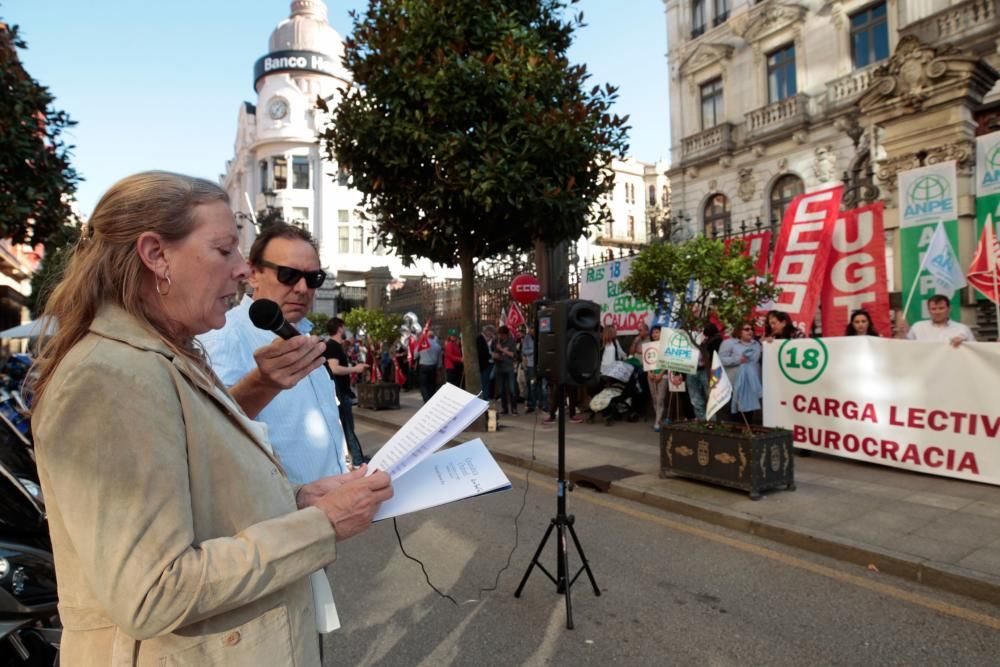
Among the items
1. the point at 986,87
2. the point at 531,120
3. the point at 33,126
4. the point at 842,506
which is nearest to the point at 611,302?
the point at 531,120

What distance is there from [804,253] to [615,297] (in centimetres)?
381

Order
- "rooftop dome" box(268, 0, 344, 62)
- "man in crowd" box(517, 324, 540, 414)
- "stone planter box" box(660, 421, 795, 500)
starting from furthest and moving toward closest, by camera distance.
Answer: "rooftop dome" box(268, 0, 344, 62) → "man in crowd" box(517, 324, 540, 414) → "stone planter box" box(660, 421, 795, 500)

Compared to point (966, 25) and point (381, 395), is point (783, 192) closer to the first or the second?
point (966, 25)

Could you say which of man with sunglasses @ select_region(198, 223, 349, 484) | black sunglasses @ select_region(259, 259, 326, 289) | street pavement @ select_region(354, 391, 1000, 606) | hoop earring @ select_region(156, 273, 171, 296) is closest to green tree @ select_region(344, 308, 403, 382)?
street pavement @ select_region(354, 391, 1000, 606)

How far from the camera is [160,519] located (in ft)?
3.56

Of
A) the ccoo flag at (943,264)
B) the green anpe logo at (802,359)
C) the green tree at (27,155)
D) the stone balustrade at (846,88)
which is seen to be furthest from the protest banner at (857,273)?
the stone balustrade at (846,88)

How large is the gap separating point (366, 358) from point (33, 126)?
12559 millimetres

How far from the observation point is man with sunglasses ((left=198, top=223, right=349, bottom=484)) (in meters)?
2.20

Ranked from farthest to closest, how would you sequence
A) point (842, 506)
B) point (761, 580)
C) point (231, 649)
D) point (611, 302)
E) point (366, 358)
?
point (366, 358) < point (611, 302) < point (842, 506) < point (761, 580) < point (231, 649)

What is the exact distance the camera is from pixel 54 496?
1143 mm

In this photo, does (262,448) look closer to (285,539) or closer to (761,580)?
(285,539)

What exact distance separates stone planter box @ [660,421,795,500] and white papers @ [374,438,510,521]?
5.04 meters

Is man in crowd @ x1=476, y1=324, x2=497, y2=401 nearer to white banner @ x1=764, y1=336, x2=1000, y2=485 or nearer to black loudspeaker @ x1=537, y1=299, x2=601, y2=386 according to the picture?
white banner @ x1=764, y1=336, x2=1000, y2=485

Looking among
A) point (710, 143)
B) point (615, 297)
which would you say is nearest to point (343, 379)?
point (615, 297)
